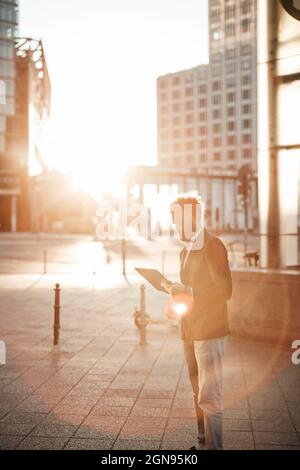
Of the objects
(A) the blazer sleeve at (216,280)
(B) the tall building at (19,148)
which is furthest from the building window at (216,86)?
(A) the blazer sleeve at (216,280)

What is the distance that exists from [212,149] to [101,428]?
122753 mm

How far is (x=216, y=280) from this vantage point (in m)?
4.73

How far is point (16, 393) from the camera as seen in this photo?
23.8 ft

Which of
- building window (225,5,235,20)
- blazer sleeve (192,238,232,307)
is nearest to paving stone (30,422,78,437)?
blazer sleeve (192,238,232,307)

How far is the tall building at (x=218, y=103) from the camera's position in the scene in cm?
12212

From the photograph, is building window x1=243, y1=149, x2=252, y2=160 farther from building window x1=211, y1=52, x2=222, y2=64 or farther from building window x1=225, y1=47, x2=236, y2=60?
building window x1=211, y1=52, x2=222, y2=64

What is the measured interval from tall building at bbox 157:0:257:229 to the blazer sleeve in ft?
361

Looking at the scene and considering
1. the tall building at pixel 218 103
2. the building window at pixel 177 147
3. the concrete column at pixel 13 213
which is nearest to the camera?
the concrete column at pixel 13 213

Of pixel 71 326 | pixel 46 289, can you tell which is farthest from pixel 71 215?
pixel 71 326

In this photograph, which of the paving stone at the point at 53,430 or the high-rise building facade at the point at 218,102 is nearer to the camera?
the paving stone at the point at 53,430

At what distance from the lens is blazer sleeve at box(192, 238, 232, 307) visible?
4742 millimetres

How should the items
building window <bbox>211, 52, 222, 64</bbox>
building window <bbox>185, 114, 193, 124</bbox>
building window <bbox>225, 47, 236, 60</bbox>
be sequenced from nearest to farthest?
building window <bbox>225, 47, 236, 60</bbox> → building window <bbox>211, 52, 222, 64</bbox> → building window <bbox>185, 114, 193, 124</bbox>

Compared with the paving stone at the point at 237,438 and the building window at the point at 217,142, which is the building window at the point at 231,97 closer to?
the building window at the point at 217,142
